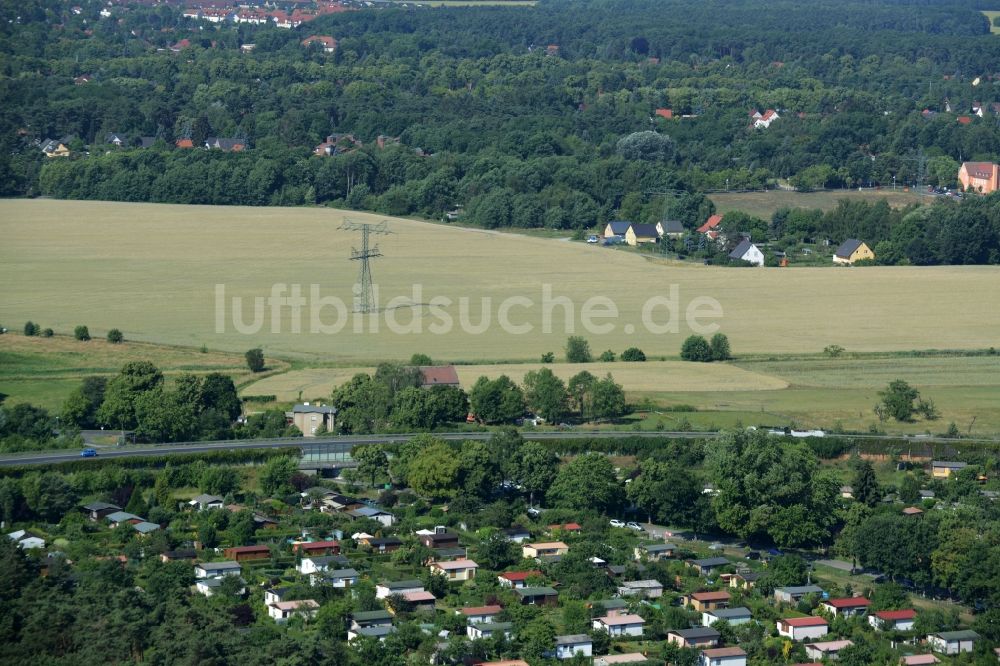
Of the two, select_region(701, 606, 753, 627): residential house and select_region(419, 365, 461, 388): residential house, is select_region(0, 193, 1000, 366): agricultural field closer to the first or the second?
select_region(419, 365, 461, 388): residential house

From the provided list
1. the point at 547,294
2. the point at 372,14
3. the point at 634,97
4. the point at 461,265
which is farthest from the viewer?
the point at 372,14

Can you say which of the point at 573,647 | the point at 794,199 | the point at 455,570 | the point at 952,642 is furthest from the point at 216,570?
the point at 794,199

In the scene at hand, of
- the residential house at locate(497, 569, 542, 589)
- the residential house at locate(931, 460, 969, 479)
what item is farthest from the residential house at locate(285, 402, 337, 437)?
the residential house at locate(931, 460, 969, 479)

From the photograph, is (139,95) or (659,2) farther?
(659,2)

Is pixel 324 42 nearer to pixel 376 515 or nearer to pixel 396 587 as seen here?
pixel 376 515

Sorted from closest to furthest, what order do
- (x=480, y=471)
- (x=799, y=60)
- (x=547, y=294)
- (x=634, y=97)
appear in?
(x=480, y=471) → (x=547, y=294) → (x=634, y=97) → (x=799, y=60)

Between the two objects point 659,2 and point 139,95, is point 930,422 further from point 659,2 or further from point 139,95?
point 659,2

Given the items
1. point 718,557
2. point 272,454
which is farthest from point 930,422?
point 272,454
